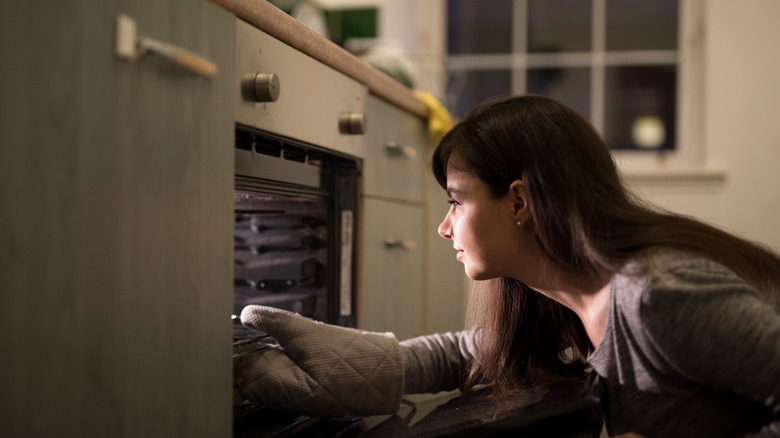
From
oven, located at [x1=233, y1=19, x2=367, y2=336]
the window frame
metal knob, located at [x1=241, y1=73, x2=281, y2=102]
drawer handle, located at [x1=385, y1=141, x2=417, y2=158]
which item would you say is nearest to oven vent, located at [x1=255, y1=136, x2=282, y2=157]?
oven, located at [x1=233, y1=19, x2=367, y2=336]

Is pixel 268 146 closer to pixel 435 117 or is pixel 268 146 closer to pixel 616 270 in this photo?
pixel 616 270

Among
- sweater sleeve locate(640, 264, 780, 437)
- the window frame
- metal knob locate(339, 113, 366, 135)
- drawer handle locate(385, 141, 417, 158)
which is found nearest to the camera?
sweater sleeve locate(640, 264, 780, 437)

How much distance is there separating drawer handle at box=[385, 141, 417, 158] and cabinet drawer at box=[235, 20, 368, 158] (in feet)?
0.64

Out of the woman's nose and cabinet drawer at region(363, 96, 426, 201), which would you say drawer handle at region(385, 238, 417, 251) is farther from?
the woman's nose

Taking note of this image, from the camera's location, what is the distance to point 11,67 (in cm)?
53

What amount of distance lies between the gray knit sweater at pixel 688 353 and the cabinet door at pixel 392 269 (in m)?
0.54

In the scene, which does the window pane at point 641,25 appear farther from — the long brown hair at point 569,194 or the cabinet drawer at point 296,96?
the long brown hair at point 569,194

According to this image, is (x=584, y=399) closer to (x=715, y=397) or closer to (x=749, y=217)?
(x=715, y=397)

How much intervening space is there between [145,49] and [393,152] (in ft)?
2.97

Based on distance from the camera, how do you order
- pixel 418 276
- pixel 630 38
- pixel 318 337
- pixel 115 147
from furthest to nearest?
pixel 630 38 → pixel 418 276 → pixel 318 337 → pixel 115 147

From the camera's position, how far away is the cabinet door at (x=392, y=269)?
1.37m

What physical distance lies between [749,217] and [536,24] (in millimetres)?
1106

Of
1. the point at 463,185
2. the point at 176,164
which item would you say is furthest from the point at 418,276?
the point at 176,164

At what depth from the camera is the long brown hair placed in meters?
0.89
